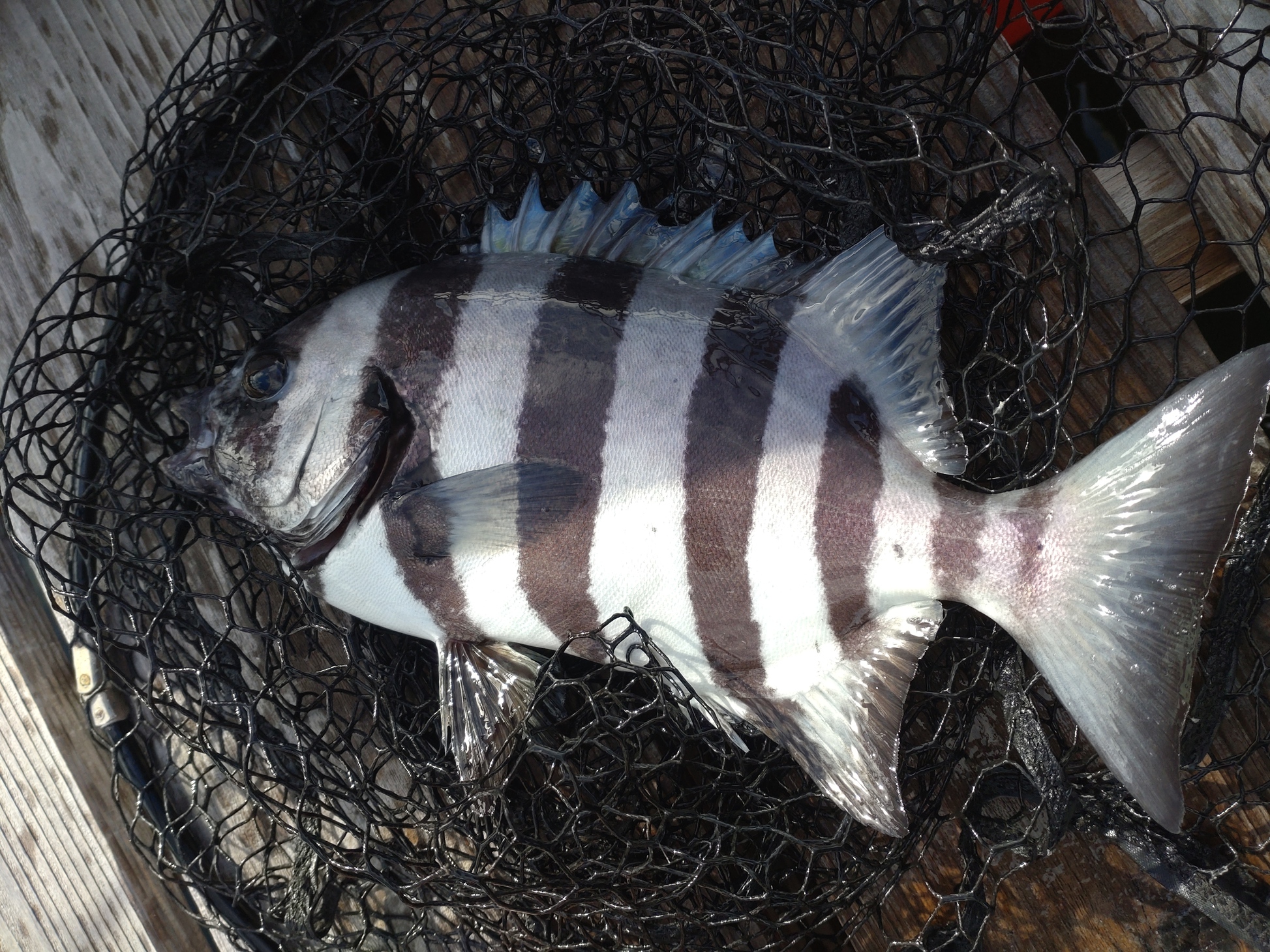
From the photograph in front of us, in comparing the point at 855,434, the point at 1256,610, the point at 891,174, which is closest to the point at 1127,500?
the point at 855,434

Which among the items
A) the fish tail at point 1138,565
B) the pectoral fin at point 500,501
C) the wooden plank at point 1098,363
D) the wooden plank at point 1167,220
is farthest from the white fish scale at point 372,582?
the wooden plank at point 1167,220

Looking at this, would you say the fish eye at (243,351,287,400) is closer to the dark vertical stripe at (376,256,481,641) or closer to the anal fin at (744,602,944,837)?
the dark vertical stripe at (376,256,481,641)

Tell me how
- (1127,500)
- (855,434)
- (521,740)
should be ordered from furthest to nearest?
(521,740), (855,434), (1127,500)

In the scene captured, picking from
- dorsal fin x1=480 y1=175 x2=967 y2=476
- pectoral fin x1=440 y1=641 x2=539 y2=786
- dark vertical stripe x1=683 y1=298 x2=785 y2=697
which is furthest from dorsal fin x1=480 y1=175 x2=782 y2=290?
pectoral fin x1=440 y1=641 x2=539 y2=786

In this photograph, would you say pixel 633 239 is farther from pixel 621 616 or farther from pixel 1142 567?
pixel 1142 567

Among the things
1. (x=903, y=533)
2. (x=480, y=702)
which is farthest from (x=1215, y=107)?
(x=480, y=702)

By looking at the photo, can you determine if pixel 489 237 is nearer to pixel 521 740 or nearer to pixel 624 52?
pixel 624 52
